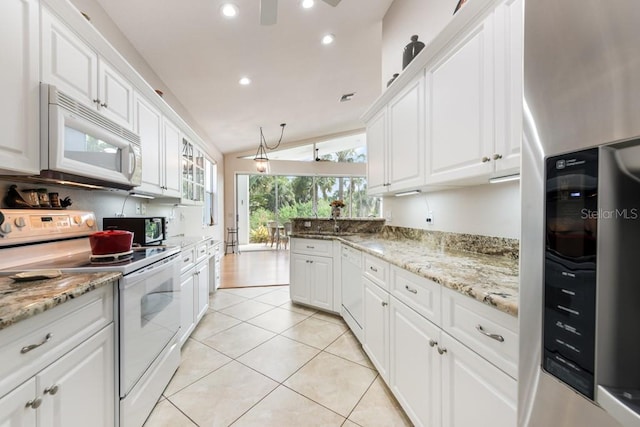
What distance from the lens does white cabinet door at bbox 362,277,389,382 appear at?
1698mm

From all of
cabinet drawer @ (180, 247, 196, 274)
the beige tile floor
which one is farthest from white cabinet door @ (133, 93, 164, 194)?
the beige tile floor

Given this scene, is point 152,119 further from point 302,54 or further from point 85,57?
point 302,54

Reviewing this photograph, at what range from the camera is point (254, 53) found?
2998 millimetres

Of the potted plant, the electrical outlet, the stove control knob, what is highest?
the potted plant

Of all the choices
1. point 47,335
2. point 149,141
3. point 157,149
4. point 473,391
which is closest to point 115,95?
point 149,141

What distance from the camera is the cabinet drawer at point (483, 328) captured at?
2.63ft

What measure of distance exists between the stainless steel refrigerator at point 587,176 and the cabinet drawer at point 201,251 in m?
2.70

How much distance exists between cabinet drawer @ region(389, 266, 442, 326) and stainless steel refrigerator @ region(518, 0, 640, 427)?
2.14ft

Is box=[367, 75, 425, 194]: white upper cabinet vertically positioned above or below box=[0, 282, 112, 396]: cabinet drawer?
above

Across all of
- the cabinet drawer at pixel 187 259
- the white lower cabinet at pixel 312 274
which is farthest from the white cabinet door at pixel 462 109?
the cabinet drawer at pixel 187 259

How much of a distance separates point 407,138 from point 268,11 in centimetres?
127

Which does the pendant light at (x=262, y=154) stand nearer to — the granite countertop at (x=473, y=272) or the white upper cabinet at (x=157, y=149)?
the white upper cabinet at (x=157, y=149)

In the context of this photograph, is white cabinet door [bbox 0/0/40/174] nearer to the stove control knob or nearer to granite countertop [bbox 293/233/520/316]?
the stove control knob

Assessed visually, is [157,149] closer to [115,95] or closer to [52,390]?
[115,95]
